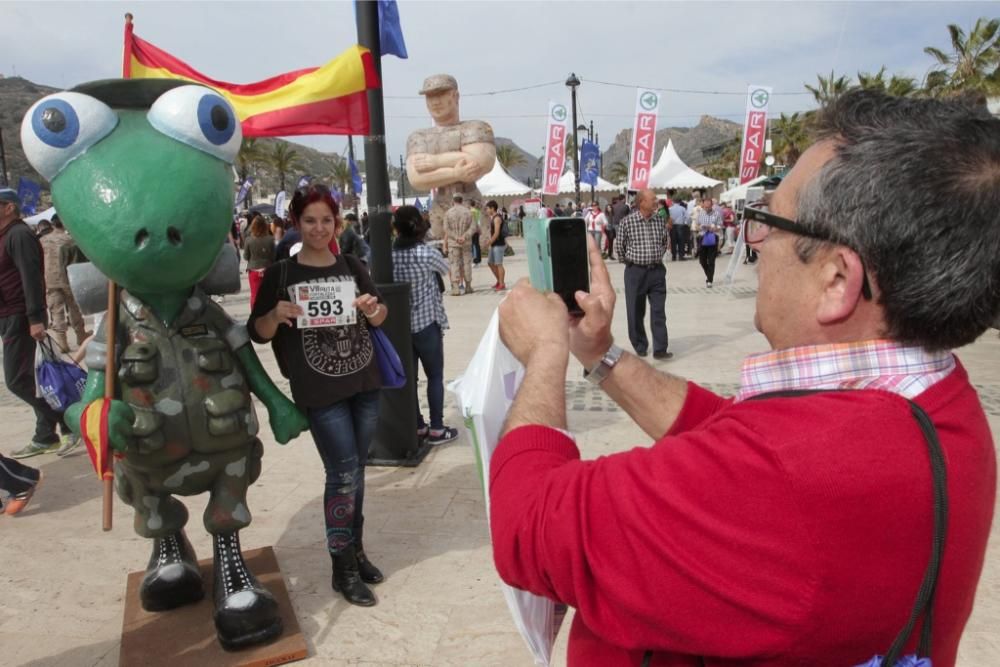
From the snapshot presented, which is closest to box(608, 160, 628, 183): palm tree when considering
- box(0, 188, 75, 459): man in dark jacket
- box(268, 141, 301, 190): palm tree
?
box(268, 141, 301, 190): palm tree

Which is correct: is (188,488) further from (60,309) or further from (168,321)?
(60,309)

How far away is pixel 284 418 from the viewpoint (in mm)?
2961

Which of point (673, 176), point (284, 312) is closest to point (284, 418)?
point (284, 312)

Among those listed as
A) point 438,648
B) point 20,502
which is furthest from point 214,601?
point 20,502

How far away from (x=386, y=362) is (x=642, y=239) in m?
4.84

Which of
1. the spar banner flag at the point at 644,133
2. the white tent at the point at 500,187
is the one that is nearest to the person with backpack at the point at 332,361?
the spar banner flag at the point at 644,133

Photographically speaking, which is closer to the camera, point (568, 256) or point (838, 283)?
point (838, 283)

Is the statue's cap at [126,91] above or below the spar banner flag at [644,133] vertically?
below

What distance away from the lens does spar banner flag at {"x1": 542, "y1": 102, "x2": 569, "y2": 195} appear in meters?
21.5

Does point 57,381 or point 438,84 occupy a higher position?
point 438,84

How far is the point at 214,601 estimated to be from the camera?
2.94m

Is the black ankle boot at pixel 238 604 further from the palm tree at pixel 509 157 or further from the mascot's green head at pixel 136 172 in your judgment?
the palm tree at pixel 509 157

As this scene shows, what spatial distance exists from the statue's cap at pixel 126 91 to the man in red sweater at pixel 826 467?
6.91 ft

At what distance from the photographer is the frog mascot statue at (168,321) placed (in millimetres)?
2322
